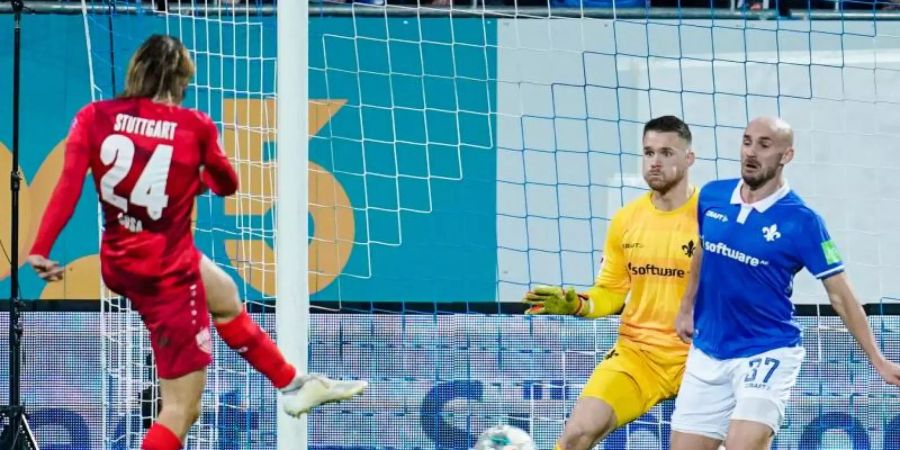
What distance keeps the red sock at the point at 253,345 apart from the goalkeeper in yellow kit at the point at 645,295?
1.41 meters

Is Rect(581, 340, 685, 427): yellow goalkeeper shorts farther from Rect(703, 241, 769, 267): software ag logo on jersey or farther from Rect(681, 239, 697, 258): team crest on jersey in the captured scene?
Rect(703, 241, 769, 267): software ag logo on jersey

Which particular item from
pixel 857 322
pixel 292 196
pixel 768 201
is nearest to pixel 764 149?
pixel 768 201

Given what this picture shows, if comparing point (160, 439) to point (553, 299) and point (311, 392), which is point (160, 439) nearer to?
point (311, 392)

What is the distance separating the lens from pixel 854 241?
8570 mm

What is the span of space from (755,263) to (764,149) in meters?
0.46

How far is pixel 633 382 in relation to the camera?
272 inches

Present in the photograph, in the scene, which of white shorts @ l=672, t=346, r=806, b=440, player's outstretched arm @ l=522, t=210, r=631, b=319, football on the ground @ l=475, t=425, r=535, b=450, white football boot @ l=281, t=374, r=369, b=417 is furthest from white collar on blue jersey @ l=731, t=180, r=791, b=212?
white football boot @ l=281, t=374, r=369, b=417

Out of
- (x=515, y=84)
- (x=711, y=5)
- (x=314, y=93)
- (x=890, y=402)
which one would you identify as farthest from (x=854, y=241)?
(x=314, y=93)

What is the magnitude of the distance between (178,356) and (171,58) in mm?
1038

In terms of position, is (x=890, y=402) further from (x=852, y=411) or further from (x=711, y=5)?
(x=711, y=5)

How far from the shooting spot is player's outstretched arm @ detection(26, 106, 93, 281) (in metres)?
5.29

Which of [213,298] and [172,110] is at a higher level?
[172,110]

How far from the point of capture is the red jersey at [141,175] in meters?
5.34

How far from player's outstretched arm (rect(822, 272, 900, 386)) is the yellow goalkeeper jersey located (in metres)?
0.86
